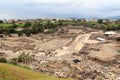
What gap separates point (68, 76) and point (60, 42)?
35343 mm

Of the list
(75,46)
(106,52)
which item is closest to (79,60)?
(106,52)

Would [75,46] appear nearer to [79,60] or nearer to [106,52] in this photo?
[106,52]

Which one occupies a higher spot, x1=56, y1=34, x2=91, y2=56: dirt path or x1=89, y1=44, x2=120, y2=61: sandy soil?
x1=89, y1=44, x2=120, y2=61: sandy soil

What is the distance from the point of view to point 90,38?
7644cm

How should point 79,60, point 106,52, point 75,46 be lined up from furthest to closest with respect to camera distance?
point 75,46, point 106,52, point 79,60

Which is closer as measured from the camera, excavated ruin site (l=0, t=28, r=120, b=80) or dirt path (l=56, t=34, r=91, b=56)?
excavated ruin site (l=0, t=28, r=120, b=80)

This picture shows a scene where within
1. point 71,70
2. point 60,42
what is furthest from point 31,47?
point 71,70

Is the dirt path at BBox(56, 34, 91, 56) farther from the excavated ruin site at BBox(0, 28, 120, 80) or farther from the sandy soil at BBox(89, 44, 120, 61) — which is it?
the sandy soil at BBox(89, 44, 120, 61)

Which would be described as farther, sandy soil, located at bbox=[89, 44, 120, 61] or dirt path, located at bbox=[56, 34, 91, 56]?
dirt path, located at bbox=[56, 34, 91, 56]

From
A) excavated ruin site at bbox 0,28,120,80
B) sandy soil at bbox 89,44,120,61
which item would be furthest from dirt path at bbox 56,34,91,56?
sandy soil at bbox 89,44,120,61

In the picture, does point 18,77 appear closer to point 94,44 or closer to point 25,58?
point 25,58

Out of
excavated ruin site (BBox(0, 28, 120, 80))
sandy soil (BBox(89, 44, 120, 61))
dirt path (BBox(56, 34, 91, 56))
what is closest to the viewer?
excavated ruin site (BBox(0, 28, 120, 80))

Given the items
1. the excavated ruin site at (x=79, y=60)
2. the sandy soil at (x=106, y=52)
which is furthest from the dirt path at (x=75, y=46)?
the sandy soil at (x=106, y=52)

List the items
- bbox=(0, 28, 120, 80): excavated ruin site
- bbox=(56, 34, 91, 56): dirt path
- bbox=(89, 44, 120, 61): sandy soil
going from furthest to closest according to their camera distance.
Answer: bbox=(56, 34, 91, 56): dirt path
bbox=(89, 44, 120, 61): sandy soil
bbox=(0, 28, 120, 80): excavated ruin site
